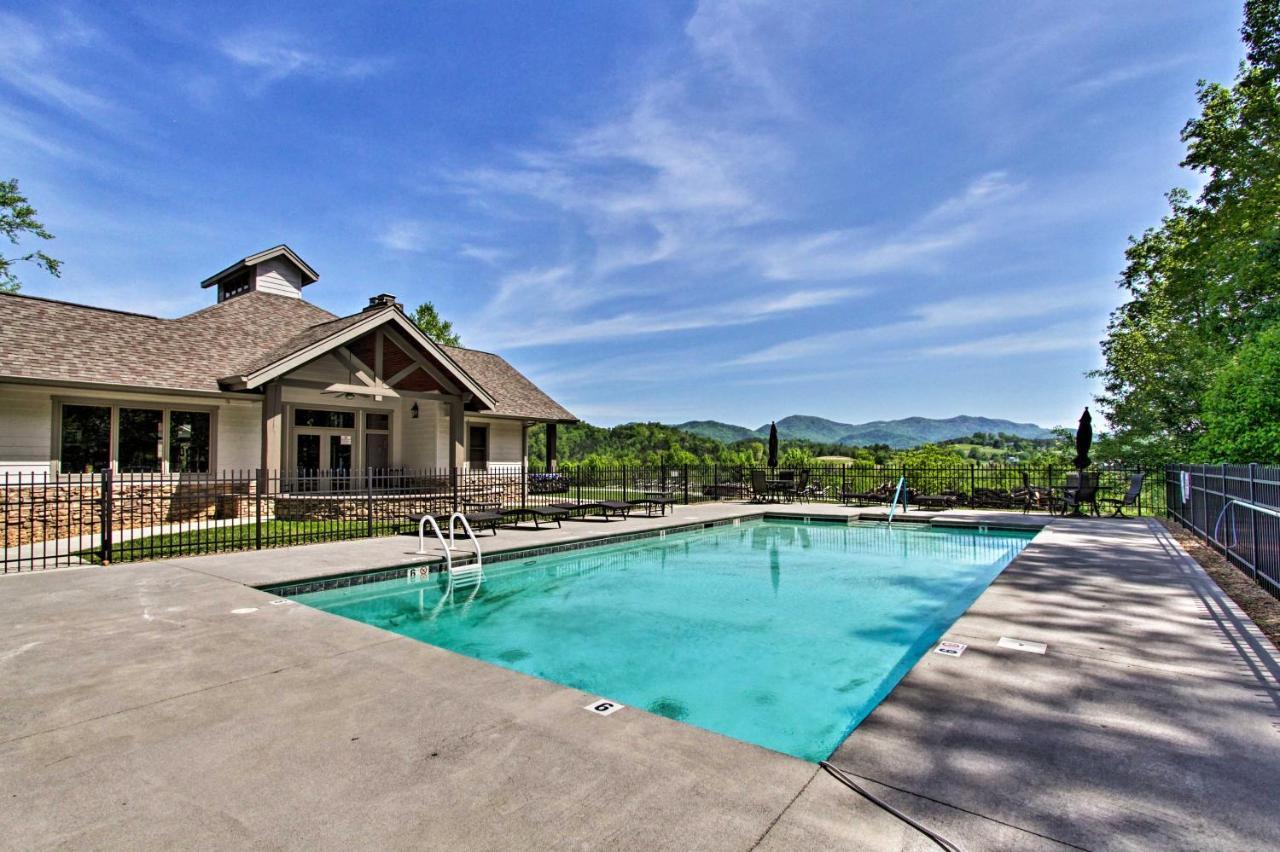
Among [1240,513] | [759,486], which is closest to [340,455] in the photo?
[759,486]

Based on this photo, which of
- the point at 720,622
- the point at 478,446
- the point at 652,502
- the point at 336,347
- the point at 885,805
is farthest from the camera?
the point at 478,446

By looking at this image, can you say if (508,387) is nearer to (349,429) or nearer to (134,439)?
(349,429)

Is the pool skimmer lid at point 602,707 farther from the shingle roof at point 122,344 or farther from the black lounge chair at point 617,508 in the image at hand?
the shingle roof at point 122,344

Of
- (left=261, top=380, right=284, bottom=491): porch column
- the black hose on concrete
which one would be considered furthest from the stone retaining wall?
the black hose on concrete

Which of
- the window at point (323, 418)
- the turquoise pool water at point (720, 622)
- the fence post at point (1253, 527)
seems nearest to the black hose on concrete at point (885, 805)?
the turquoise pool water at point (720, 622)

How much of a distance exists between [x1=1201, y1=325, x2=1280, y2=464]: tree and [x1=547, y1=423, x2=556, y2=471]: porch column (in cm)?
1859

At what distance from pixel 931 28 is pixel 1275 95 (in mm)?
14804

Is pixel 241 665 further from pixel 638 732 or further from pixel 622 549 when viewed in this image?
pixel 622 549

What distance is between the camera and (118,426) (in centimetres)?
1376

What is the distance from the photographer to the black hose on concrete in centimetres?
212

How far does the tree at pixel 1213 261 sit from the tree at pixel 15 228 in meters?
38.7

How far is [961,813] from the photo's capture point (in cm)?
232

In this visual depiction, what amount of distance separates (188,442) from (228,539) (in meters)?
5.62

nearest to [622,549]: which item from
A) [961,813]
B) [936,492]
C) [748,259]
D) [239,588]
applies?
[239,588]
